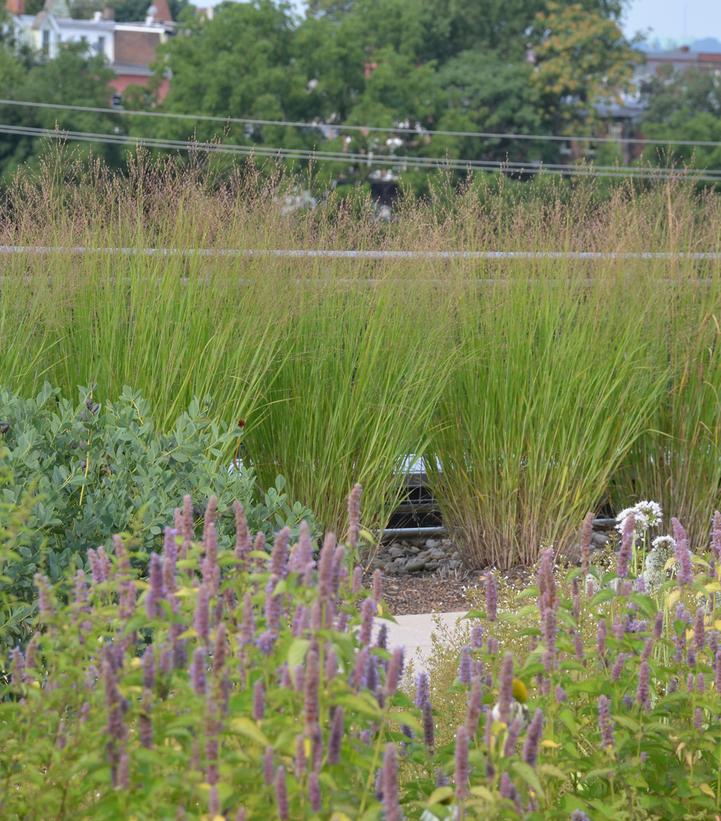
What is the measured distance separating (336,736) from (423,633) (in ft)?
7.72

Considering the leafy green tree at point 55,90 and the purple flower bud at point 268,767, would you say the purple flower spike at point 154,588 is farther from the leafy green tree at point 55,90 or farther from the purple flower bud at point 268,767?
the leafy green tree at point 55,90

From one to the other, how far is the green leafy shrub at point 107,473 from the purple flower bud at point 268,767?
171 centimetres

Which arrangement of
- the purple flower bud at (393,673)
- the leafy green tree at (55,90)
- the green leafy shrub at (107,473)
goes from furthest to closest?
1. the leafy green tree at (55,90)
2. the green leafy shrub at (107,473)
3. the purple flower bud at (393,673)

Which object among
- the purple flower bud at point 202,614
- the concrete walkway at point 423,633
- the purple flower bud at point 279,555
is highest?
the purple flower bud at point 279,555

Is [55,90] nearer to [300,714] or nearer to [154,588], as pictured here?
[154,588]

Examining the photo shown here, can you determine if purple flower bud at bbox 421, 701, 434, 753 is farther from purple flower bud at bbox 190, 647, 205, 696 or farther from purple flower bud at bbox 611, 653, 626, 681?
purple flower bud at bbox 190, 647, 205, 696

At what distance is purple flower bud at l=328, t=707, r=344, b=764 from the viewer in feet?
4.93

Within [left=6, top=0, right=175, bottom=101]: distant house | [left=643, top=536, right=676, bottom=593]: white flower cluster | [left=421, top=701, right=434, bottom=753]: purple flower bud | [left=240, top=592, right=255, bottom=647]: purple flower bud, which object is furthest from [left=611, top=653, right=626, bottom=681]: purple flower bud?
[left=6, top=0, right=175, bottom=101]: distant house

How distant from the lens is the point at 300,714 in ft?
5.24

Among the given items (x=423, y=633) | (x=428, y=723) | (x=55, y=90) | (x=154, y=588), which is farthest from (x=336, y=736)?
(x=55, y=90)

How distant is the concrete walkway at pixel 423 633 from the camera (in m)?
3.57

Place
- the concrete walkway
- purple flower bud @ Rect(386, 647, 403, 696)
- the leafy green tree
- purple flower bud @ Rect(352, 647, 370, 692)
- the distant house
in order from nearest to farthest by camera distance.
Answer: purple flower bud @ Rect(386, 647, 403, 696)
purple flower bud @ Rect(352, 647, 370, 692)
the concrete walkway
the leafy green tree
the distant house

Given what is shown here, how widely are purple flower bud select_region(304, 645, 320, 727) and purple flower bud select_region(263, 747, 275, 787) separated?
0.19 ft

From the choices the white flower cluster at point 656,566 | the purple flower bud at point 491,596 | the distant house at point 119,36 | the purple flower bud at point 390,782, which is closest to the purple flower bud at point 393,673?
the purple flower bud at point 390,782
